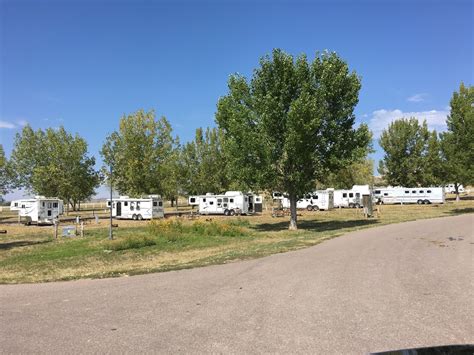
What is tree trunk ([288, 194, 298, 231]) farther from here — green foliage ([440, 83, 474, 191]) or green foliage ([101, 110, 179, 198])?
green foliage ([101, 110, 179, 198])

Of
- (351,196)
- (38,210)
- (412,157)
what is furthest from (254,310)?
(412,157)

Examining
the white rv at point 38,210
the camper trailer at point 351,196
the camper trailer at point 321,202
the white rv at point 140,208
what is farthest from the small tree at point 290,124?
the camper trailer at point 351,196

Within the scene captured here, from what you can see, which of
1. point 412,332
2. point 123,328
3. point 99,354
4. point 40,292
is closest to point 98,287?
point 40,292

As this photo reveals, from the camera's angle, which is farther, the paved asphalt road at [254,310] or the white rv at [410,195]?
the white rv at [410,195]

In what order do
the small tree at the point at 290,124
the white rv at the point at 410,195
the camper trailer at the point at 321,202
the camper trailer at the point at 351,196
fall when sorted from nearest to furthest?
the small tree at the point at 290,124, the camper trailer at the point at 321,202, the camper trailer at the point at 351,196, the white rv at the point at 410,195

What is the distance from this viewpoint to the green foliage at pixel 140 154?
52531 millimetres

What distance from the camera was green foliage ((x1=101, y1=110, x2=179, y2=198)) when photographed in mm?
52531

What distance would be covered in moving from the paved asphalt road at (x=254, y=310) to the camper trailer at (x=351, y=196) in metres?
46.5

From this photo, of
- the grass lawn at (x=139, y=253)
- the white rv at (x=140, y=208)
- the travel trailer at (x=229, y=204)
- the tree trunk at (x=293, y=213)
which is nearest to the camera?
the grass lawn at (x=139, y=253)

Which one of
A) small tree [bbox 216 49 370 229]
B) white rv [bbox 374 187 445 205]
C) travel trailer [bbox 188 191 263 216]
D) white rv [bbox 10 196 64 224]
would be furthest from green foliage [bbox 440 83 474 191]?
white rv [bbox 10 196 64 224]

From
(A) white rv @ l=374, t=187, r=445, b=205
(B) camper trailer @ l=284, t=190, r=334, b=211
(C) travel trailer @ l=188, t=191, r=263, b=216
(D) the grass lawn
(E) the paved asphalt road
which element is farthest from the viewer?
(A) white rv @ l=374, t=187, r=445, b=205

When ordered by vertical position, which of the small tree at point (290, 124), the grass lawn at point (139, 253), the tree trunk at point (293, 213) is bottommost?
the grass lawn at point (139, 253)

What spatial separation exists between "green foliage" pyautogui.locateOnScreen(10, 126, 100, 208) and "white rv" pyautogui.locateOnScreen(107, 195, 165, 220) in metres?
13.3

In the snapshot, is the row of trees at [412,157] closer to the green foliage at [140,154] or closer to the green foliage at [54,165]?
the green foliage at [140,154]
